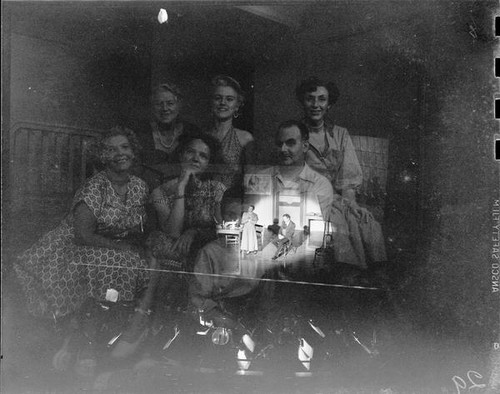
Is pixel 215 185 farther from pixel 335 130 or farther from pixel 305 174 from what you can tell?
pixel 335 130

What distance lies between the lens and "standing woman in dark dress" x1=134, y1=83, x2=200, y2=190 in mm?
2881

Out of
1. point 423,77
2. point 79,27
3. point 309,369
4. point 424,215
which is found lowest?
point 309,369

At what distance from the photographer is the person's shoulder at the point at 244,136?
112 inches

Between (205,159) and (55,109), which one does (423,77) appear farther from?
(55,109)

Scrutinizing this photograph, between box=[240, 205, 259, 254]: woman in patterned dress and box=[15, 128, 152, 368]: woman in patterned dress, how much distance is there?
22.7 inches

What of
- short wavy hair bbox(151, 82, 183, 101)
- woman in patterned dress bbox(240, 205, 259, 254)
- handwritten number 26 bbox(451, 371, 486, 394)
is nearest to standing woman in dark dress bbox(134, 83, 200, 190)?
short wavy hair bbox(151, 82, 183, 101)

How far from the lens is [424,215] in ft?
9.12

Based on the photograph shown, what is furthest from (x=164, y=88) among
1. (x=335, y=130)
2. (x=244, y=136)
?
(x=335, y=130)

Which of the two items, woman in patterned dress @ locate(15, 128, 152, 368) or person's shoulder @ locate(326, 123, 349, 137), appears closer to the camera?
person's shoulder @ locate(326, 123, 349, 137)

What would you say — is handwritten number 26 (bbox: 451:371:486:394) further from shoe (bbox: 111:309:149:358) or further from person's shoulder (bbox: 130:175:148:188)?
person's shoulder (bbox: 130:175:148:188)

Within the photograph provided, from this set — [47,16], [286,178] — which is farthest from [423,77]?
[47,16]

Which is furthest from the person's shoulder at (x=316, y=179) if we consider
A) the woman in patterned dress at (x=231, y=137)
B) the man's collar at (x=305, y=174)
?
the woman in patterned dress at (x=231, y=137)

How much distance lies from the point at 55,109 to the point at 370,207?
1884 millimetres

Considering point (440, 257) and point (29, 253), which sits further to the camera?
point (29, 253)
